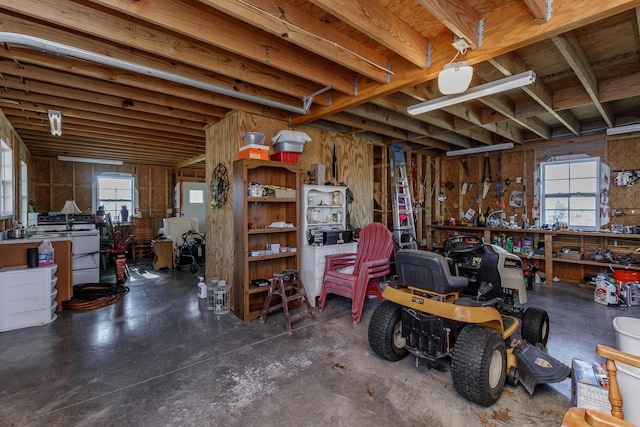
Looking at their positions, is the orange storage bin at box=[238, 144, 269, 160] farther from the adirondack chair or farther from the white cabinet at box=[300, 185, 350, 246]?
the adirondack chair

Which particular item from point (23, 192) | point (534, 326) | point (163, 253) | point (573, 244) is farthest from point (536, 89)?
point (23, 192)

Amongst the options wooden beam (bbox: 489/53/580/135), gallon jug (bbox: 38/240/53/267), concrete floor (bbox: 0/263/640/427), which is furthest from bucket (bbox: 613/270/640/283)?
gallon jug (bbox: 38/240/53/267)

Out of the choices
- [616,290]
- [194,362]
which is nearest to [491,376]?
[194,362]

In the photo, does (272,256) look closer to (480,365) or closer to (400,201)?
(480,365)

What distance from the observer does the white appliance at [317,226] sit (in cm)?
402

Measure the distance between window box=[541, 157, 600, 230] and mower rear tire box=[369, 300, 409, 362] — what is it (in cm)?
459

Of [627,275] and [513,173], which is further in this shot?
[513,173]

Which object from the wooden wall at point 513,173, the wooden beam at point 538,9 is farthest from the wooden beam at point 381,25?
the wooden wall at point 513,173

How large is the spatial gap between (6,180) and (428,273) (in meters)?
5.77

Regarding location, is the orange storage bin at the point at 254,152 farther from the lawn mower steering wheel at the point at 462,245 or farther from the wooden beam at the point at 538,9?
the wooden beam at the point at 538,9

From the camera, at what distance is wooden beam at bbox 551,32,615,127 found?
2468 millimetres

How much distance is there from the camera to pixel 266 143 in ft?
13.9

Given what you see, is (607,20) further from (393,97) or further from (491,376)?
(491,376)

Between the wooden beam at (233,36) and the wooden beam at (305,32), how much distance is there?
0.39 m
